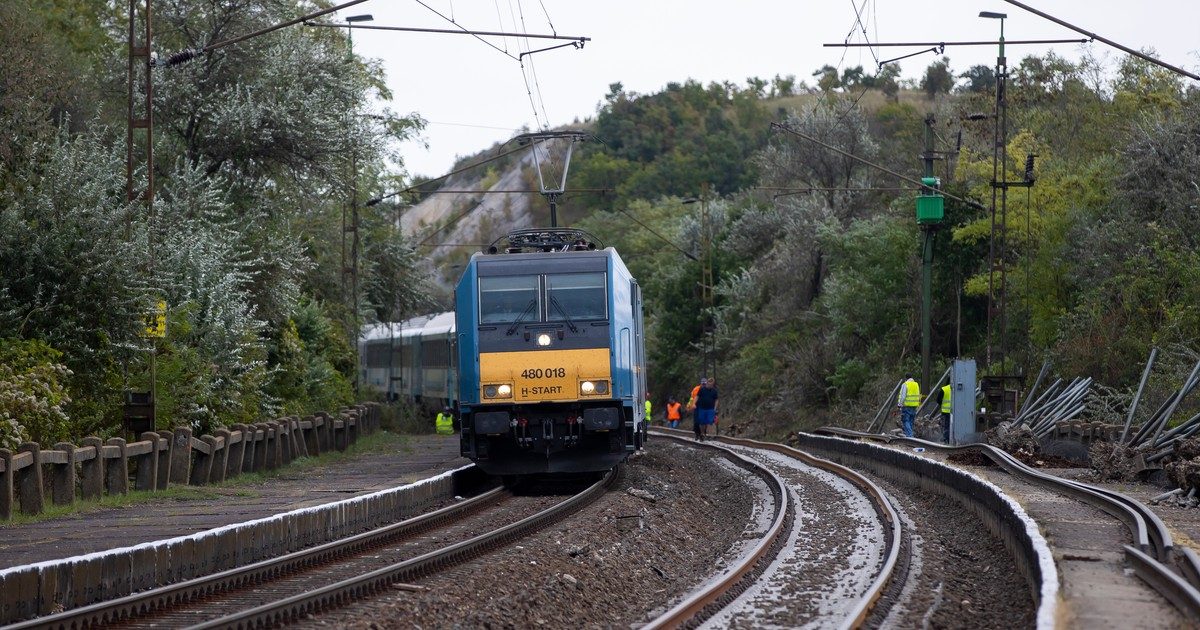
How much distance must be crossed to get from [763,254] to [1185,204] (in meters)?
28.9

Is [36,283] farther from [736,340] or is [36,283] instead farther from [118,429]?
[736,340]

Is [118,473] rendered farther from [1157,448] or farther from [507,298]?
[1157,448]

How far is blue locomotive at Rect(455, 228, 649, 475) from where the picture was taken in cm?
1906

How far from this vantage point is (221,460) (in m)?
20.6

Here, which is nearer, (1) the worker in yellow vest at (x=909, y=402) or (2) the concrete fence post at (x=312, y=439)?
(2) the concrete fence post at (x=312, y=439)

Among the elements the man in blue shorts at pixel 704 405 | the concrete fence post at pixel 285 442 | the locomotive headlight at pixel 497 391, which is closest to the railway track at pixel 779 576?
the locomotive headlight at pixel 497 391

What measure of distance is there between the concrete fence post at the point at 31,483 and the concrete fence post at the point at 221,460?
16.2 ft

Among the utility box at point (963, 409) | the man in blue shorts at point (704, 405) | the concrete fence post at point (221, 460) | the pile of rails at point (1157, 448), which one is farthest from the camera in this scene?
the man in blue shorts at point (704, 405)

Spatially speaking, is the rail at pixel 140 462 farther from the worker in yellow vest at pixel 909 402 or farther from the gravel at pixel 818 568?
the worker in yellow vest at pixel 909 402

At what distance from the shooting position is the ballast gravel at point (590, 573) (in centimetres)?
1008

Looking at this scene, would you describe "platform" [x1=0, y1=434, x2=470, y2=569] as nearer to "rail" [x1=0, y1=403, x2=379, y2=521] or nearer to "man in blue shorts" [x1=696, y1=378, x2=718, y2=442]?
"rail" [x1=0, y1=403, x2=379, y2=521]

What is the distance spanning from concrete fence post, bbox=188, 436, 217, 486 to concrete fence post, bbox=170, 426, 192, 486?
60cm

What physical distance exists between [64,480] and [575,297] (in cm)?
705

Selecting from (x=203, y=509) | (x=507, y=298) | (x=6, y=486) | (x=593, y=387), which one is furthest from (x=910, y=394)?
(x=6, y=486)
